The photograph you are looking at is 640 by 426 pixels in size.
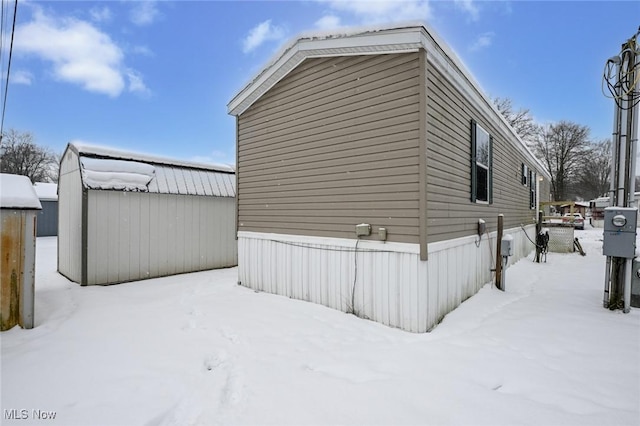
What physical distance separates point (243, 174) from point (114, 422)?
16.8 ft

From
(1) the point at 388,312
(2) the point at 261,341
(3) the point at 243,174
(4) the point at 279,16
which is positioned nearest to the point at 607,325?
(1) the point at 388,312

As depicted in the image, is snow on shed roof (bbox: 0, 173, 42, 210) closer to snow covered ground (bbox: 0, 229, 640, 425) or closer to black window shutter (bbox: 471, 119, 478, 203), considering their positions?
snow covered ground (bbox: 0, 229, 640, 425)

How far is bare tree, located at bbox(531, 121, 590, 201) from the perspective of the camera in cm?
3592

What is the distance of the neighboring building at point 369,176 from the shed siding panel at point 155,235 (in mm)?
2237

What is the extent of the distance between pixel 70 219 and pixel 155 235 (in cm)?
194

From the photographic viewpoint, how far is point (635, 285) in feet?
16.1

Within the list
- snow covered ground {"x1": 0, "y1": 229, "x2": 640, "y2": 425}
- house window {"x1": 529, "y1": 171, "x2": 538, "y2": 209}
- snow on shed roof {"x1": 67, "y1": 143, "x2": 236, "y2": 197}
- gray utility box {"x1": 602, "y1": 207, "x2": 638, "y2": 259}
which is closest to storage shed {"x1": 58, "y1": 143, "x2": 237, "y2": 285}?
snow on shed roof {"x1": 67, "y1": 143, "x2": 236, "y2": 197}

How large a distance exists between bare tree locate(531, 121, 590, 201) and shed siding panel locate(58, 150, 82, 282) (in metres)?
41.1

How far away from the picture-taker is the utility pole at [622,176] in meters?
4.75

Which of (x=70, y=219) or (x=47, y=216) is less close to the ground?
(x=70, y=219)

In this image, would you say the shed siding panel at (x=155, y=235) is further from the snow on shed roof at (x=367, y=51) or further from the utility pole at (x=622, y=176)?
the utility pole at (x=622, y=176)

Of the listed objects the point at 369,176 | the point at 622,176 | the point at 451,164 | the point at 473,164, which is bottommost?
the point at 369,176

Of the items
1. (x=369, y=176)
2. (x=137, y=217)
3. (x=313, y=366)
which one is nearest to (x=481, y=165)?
(x=369, y=176)

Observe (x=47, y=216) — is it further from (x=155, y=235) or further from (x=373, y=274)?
(x=373, y=274)
